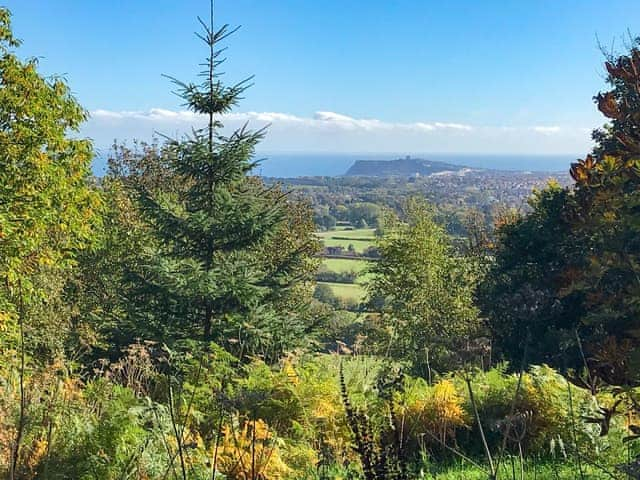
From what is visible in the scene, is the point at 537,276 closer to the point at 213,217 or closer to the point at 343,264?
the point at 213,217

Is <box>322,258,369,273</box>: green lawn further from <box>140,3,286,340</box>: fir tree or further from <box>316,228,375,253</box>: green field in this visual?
<box>140,3,286,340</box>: fir tree

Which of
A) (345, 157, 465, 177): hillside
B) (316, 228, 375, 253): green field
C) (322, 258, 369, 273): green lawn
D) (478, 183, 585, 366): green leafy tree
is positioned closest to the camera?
(478, 183, 585, 366): green leafy tree

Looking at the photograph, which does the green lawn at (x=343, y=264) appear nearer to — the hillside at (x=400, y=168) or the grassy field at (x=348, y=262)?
the grassy field at (x=348, y=262)

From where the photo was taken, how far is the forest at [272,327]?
7.95 feet

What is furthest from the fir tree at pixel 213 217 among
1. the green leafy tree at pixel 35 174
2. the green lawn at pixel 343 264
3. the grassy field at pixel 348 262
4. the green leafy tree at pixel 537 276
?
the green lawn at pixel 343 264

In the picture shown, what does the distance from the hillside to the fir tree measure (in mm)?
159804

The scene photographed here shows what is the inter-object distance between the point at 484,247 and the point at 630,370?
1869 cm

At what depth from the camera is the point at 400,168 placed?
589 feet

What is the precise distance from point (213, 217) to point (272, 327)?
205cm

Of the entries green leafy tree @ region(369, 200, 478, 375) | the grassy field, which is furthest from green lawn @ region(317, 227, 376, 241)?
green leafy tree @ region(369, 200, 478, 375)

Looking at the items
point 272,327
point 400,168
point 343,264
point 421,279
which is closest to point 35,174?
point 272,327

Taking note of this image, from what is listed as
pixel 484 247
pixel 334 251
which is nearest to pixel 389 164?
pixel 334 251

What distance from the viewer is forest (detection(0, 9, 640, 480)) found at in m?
2.42

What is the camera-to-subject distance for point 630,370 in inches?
72.7
